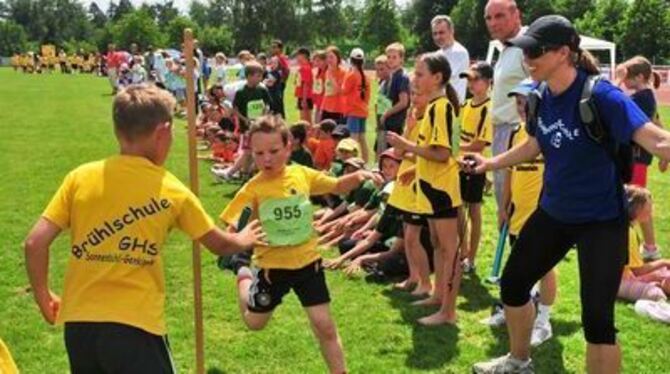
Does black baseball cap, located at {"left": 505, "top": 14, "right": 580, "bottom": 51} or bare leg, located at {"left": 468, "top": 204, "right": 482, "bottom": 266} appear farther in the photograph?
bare leg, located at {"left": 468, "top": 204, "right": 482, "bottom": 266}

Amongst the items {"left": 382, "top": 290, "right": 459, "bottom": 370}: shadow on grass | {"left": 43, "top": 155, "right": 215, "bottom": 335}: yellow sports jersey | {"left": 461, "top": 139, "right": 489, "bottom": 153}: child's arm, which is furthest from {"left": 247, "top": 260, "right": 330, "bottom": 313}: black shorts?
{"left": 461, "top": 139, "right": 489, "bottom": 153}: child's arm

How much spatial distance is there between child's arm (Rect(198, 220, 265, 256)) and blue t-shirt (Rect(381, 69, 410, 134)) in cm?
633

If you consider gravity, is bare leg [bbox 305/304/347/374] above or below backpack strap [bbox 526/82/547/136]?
below

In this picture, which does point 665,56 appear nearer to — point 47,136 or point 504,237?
point 47,136

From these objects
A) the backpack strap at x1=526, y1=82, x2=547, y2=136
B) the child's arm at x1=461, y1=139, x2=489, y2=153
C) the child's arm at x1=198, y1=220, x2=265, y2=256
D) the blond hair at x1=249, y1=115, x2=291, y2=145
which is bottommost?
the child's arm at x1=461, y1=139, x2=489, y2=153

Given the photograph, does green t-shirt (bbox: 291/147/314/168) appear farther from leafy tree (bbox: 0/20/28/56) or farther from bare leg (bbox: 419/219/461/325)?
leafy tree (bbox: 0/20/28/56)

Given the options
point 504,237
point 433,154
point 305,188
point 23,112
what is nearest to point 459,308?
point 504,237

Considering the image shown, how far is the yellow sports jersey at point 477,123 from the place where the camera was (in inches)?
269

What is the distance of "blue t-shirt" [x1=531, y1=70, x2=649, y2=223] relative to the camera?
3.78 m

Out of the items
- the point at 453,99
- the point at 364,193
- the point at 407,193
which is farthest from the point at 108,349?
the point at 364,193

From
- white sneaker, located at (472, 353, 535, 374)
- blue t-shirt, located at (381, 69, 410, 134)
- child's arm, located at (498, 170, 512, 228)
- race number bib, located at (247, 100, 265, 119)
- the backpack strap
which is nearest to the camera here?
the backpack strap

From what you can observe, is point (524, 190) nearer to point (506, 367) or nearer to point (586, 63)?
point (506, 367)

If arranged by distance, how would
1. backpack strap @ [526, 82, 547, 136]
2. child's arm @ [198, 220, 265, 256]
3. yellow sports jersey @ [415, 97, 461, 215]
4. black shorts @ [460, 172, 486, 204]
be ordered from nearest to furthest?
child's arm @ [198, 220, 265, 256]
backpack strap @ [526, 82, 547, 136]
yellow sports jersey @ [415, 97, 461, 215]
black shorts @ [460, 172, 486, 204]

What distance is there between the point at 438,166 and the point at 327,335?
5.67ft
